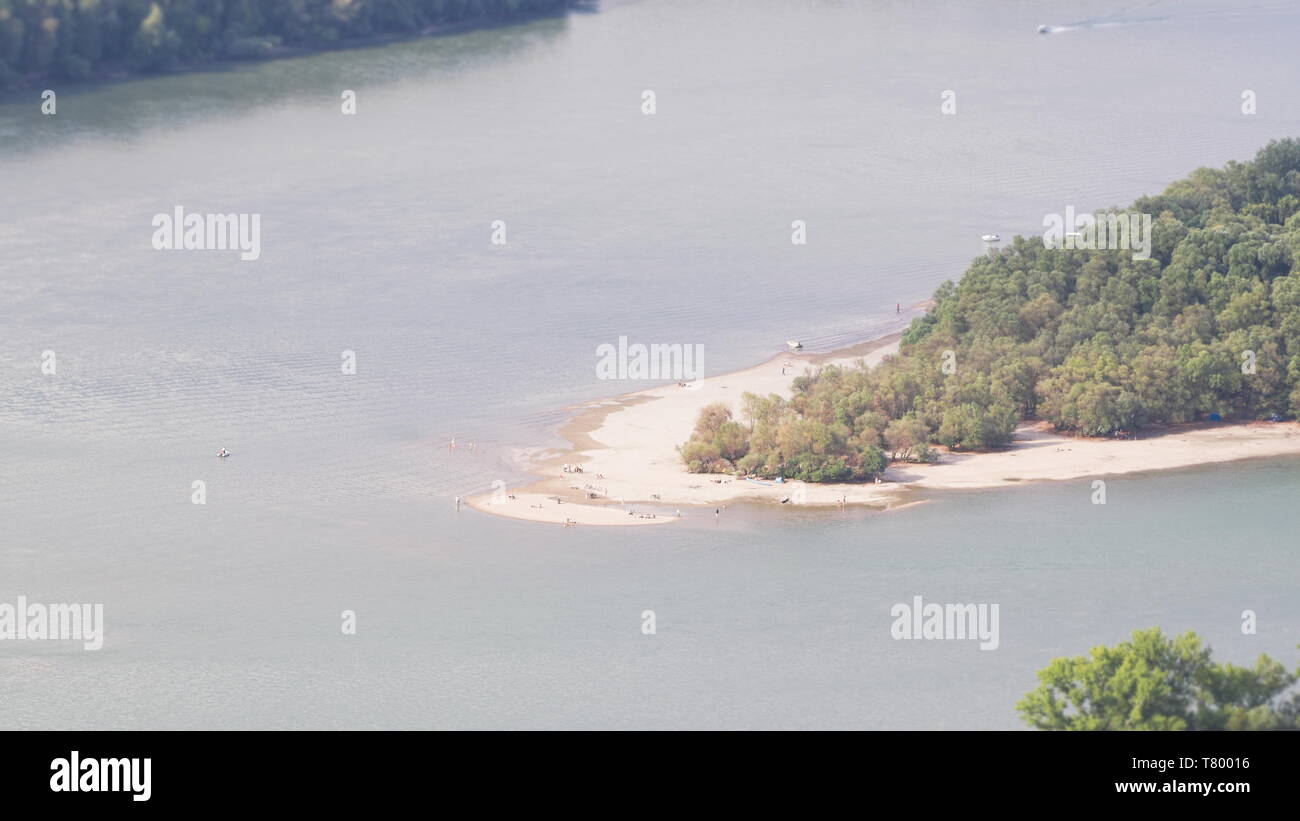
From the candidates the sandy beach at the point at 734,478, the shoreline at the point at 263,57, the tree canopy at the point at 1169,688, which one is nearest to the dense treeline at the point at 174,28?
the shoreline at the point at 263,57

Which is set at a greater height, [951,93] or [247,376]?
[951,93]

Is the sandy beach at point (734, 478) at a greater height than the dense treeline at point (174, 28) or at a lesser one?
lesser

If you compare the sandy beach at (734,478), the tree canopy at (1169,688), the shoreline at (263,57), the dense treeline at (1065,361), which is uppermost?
the shoreline at (263,57)

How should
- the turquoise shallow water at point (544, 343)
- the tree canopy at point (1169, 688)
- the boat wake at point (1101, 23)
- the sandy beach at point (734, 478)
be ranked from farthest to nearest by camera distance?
the boat wake at point (1101, 23) → the sandy beach at point (734, 478) → the turquoise shallow water at point (544, 343) → the tree canopy at point (1169, 688)

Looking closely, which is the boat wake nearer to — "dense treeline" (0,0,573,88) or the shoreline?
the shoreline

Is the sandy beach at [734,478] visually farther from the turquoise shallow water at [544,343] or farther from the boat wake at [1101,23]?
the boat wake at [1101,23]

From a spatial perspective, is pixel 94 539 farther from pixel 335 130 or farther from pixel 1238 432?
pixel 335 130

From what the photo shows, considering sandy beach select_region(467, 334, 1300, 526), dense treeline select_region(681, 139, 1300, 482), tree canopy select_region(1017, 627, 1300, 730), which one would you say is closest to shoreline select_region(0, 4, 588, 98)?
Result: sandy beach select_region(467, 334, 1300, 526)
